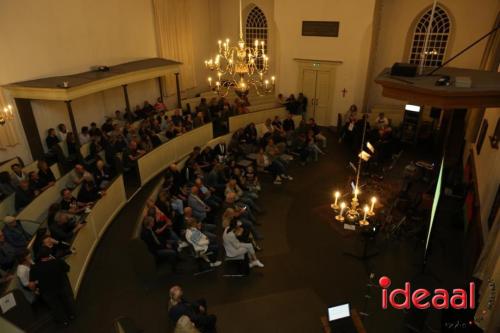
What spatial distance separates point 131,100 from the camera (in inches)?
568

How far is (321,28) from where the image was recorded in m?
14.7

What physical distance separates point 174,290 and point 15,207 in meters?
4.88

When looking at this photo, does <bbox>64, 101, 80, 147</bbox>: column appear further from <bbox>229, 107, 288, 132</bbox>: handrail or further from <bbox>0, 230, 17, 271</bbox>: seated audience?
<bbox>229, 107, 288, 132</bbox>: handrail

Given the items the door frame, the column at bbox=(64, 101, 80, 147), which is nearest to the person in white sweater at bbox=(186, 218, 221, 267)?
the column at bbox=(64, 101, 80, 147)

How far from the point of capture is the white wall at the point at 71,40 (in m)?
9.79

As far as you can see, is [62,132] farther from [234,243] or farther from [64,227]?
[234,243]

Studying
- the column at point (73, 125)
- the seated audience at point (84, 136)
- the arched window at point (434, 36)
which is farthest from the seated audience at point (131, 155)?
the arched window at point (434, 36)

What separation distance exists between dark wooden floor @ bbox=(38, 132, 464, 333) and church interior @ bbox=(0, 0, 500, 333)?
1.5 inches

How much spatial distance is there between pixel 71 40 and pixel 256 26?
9560mm

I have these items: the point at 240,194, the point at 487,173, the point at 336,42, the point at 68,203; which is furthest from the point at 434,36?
the point at 68,203

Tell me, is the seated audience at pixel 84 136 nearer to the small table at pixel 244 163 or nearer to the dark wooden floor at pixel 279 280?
the dark wooden floor at pixel 279 280

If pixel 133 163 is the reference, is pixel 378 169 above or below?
below

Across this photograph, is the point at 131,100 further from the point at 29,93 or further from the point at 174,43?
the point at 29,93

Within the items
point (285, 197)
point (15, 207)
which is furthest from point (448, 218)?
point (15, 207)
